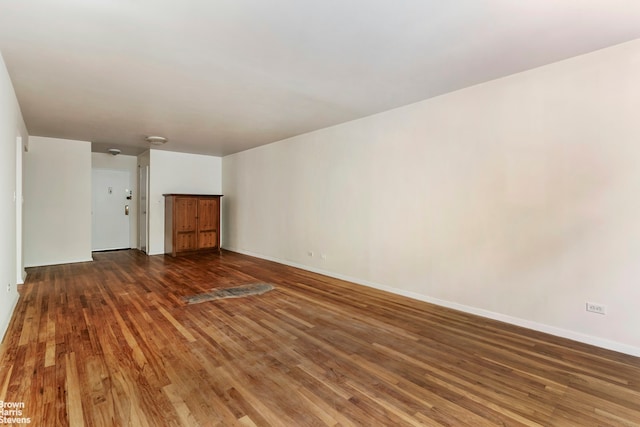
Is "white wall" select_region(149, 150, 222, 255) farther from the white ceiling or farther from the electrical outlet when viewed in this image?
the electrical outlet

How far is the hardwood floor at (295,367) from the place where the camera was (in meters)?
1.81

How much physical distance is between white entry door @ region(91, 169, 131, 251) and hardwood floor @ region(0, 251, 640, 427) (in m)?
4.49

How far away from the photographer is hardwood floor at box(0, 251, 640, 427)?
1813 millimetres

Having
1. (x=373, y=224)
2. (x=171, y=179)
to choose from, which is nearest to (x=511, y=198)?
(x=373, y=224)

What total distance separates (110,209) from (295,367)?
7.85m

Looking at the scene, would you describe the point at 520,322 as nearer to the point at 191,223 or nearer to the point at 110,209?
the point at 191,223

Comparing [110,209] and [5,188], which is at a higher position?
[5,188]

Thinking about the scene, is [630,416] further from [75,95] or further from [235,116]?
[75,95]

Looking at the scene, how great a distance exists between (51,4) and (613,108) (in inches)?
177

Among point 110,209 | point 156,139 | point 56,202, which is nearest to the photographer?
point 156,139

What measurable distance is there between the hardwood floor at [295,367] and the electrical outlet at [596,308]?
0.34 metres

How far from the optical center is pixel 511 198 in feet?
10.6

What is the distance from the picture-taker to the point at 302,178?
5.85 metres

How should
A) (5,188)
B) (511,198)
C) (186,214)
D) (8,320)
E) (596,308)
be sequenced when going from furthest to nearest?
(186,214)
(511,198)
(8,320)
(5,188)
(596,308)
